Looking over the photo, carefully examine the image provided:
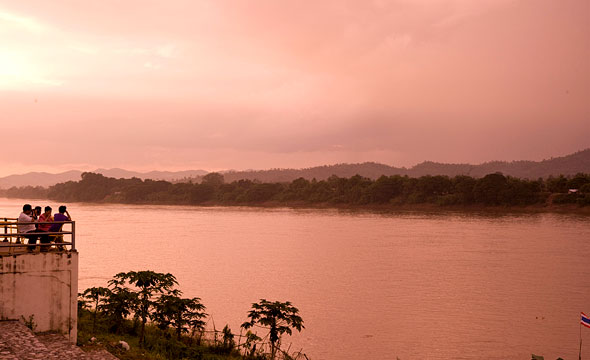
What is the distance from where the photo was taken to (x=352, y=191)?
12862cm

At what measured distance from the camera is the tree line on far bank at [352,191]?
4107 inches

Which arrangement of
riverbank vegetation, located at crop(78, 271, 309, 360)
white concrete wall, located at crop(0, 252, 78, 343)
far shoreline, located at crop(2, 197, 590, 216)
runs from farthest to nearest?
far shoreline, located at crop(2, 197, 590, 216) → riverbank vegetation, located at crop(78, 271, 309, 360) → white concrete wall, located at crop(0, 252, 78, 343)

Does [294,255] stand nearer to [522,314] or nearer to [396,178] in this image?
[522,314]

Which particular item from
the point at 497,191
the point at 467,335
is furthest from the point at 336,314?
the point at 497,191

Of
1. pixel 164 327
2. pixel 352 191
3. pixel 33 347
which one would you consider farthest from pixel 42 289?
pixel 352 191

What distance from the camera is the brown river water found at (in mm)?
20094

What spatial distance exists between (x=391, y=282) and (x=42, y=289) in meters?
23.8

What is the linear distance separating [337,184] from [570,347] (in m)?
115

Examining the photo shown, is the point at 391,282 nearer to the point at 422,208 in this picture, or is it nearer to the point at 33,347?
the point at 33,347

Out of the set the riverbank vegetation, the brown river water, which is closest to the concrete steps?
the riverbank vegetation

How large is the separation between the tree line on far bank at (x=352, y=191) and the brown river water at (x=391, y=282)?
4210 centimetres

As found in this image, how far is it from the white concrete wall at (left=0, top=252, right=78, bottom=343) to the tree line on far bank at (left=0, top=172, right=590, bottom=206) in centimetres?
10046

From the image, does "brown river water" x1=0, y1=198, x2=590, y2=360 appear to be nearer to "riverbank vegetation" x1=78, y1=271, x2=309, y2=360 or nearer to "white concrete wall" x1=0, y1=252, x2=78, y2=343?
"riverbank vegetation" x1=78, y1=271, x2=309, y2=360

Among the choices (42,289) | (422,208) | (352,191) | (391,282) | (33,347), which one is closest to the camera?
(33,347)
